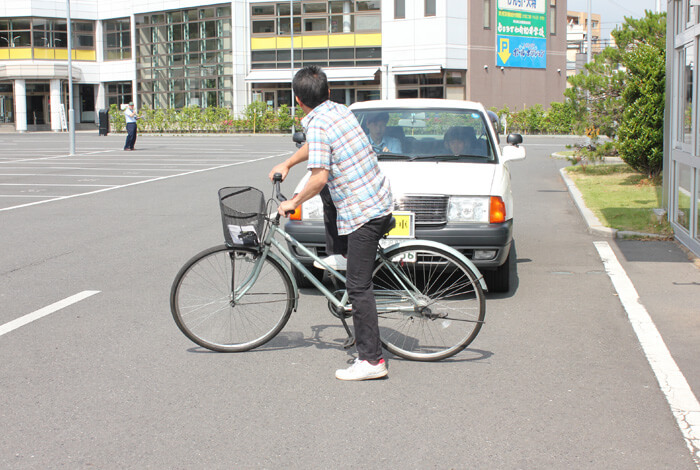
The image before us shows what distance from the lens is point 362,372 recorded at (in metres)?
4.82

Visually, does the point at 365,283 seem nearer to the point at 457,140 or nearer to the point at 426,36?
the point at 457,140

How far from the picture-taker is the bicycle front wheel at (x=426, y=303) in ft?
16.6

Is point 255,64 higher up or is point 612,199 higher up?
point 255,64

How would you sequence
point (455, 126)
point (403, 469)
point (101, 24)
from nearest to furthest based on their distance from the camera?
point (403, 469) → point (455, 126) → point (101, 24)

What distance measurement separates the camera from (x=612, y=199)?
13.4 meters

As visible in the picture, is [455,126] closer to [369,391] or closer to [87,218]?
[369,391]

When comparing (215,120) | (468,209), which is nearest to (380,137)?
(468,209)

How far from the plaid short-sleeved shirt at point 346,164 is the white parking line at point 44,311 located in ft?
8.87

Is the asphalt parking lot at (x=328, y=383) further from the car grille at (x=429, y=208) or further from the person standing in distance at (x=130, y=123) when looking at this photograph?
the person standing in distance at (x=130, y=123)

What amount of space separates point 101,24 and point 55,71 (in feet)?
21.0

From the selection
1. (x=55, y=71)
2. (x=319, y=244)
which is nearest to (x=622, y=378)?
(x=319, y=244)

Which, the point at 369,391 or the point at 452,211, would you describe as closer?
the point at 369,391

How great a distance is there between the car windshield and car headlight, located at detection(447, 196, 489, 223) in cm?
100

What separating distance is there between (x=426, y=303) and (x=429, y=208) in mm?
1679
